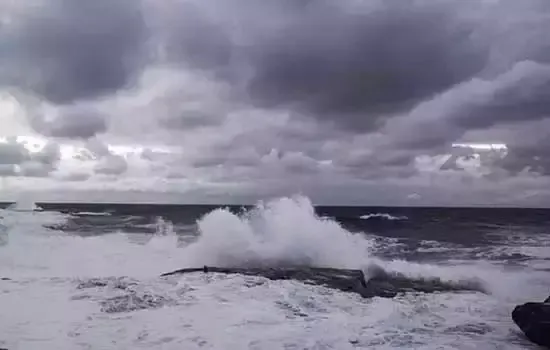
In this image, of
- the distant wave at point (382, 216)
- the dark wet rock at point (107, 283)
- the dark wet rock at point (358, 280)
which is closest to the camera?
the dark wet rock at point (107, 283)

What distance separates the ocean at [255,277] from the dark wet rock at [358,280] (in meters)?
0.11

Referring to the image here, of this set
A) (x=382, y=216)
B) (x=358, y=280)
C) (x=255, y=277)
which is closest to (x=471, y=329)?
(x=358, y=280)

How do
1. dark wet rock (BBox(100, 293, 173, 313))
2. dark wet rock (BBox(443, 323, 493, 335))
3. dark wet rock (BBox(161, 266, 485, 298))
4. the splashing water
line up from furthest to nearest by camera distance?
the splashing water → dark wet rock (BBox(161, 266, 485, 298)) → dark wet rock (BBox(100, 293, 173, 313)) → dark wet rock (BBox(443, 323, 493, 335))

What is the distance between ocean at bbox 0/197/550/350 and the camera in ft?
11.1

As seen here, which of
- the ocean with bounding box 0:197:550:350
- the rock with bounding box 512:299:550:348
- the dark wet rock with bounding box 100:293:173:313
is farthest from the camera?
the dark wet rock with bounding box 100:293:173:313

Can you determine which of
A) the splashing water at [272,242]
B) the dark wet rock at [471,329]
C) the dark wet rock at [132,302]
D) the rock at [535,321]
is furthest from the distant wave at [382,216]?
the dark wet rock at [132,302]

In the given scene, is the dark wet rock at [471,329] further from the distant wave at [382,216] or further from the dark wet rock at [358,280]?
the distant wave at [382,216]

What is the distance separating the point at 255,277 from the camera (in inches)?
169

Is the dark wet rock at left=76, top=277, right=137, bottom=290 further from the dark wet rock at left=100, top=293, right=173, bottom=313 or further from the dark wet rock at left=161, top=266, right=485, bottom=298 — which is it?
the dark wet rock at left=161, top=266, right=485, bottom=298

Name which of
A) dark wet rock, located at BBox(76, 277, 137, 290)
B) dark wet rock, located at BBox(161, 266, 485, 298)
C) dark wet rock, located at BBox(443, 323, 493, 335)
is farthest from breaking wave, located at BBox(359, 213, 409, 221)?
dark wet rock, located at BBox(76, 277, 137, 290)

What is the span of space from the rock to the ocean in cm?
8

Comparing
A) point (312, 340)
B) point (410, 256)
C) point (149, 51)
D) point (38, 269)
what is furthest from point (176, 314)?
point (410, 256)

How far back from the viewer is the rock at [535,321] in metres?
3.22

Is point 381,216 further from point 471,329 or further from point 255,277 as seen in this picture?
point 471,329
